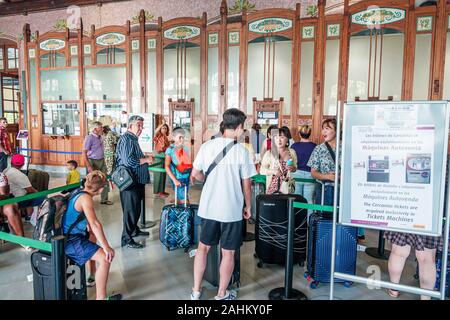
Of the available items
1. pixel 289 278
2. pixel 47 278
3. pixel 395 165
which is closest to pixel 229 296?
pixel 289 278

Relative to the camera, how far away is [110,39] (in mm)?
8898

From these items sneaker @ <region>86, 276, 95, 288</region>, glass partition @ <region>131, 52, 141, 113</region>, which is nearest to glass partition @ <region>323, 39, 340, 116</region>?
glass partition @ <region>131, 52, 141, 113</region>

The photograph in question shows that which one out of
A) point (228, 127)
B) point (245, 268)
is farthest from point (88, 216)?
point (245, 268)

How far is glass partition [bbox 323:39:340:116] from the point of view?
713 centimetres

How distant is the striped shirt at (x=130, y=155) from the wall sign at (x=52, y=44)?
7.10 m

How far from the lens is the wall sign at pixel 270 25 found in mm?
7453

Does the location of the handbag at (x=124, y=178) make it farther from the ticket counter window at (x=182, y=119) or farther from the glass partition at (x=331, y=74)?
the glass partition at (x=331, y=74)

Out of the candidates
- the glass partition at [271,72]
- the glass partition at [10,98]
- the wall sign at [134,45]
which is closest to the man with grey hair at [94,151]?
the glass partition at [271,72]

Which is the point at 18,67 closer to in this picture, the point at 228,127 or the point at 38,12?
the point at 38,12

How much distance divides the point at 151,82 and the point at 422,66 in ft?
19.2

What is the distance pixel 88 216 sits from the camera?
246 cm

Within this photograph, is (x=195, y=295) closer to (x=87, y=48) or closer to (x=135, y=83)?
(x=135, y=83)

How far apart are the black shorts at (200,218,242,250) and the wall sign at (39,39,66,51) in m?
8.79

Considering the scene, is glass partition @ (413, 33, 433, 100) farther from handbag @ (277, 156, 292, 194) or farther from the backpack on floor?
the backpack on floor
